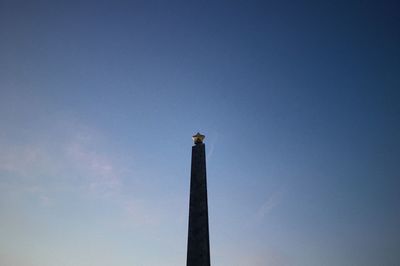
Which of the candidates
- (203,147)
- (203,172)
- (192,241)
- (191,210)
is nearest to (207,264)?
(192,241)

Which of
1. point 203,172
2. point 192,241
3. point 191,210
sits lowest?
point 192,241

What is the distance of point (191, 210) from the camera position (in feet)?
51.6

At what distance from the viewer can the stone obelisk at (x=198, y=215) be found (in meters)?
14.8

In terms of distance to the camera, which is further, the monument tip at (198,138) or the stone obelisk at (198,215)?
the monument tip at (198,138)

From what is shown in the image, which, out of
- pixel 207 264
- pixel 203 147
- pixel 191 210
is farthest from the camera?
pixel 203 147

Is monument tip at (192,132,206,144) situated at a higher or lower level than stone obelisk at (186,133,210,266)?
higher

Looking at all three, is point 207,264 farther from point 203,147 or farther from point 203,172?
point 203,147

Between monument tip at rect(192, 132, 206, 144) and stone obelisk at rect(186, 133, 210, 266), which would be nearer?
stone obelisk at rect(186, 133, 210, 266)

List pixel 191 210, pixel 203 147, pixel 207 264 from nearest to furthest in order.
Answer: pixel 207 264, pixel 191 210, pixel 203 147

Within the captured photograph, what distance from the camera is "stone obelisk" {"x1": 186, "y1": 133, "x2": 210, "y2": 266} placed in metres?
14.8

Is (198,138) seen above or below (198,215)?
above

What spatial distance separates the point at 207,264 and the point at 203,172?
428cm

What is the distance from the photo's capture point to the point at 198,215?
15500mm

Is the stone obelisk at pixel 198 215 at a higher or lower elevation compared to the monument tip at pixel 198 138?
lower
